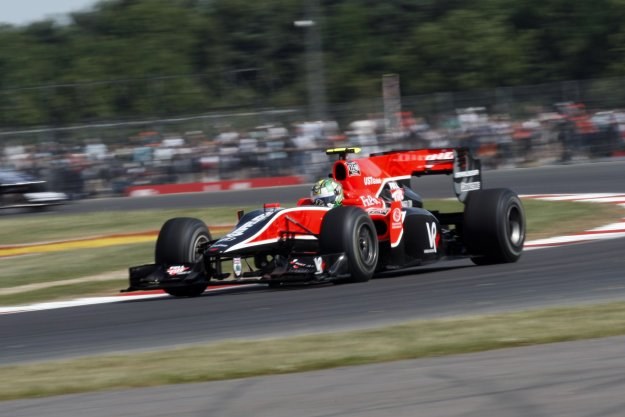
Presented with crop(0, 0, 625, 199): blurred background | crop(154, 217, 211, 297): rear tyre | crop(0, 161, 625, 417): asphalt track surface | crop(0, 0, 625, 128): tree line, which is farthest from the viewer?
crop(0, 0, 625, 128): tree line

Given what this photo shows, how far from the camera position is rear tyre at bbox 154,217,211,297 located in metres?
11.6

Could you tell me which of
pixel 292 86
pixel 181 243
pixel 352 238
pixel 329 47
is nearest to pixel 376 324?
pixel 352 238

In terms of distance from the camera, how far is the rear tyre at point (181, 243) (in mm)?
11617

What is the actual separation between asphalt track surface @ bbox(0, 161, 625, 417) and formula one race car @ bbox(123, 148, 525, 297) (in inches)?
9.0

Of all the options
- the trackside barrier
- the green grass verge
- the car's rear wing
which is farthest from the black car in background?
the green grass verge

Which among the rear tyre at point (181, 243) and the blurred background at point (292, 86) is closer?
the rear tyre at point (181, 243)

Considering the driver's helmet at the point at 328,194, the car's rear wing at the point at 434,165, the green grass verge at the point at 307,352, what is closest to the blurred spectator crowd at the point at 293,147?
the car's rear wing at the point at 434,165

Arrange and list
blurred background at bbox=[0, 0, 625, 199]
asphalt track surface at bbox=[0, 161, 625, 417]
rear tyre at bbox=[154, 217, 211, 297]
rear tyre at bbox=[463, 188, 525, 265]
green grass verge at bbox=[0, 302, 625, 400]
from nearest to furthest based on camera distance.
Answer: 1. asphalt track surface at bbox=[0, 161, 625, 417]
2. green grass verge at bbox=[0, 302, 625, 400]
3. rear tyre at bbox=[154, 217, 211, 297]
4. rear tyre at bbox=[463, 188, 525, 265]
5. blurred background at bbox=[0, 0, 625, 199]

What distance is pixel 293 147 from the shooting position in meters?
28.4

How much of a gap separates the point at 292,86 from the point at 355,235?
47.1 m

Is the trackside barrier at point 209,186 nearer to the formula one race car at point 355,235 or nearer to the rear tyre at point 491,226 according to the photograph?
the formula one race car at point 355,235

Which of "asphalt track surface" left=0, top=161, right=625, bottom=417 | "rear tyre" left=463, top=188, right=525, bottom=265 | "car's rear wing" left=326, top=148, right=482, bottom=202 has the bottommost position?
"asphalt track surface" left=0, top=161, right=625, bottom=417

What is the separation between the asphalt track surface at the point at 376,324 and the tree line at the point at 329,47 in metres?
29.9

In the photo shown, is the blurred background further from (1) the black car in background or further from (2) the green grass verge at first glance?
(2) the green grass verge
